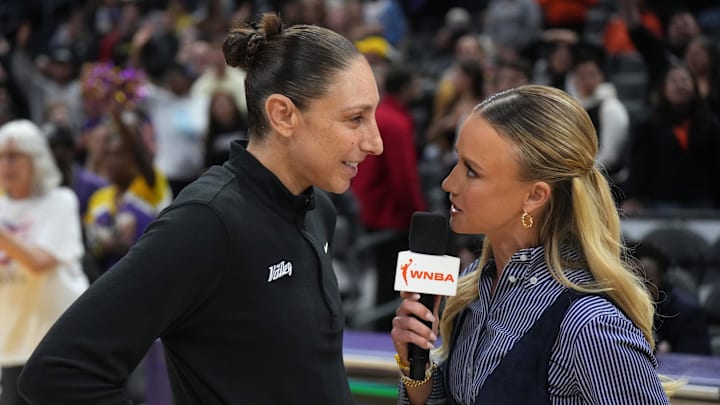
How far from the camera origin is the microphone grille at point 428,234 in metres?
2.11

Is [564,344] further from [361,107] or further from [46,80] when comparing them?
[46,80]

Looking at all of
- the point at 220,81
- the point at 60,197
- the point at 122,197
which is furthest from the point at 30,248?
the point at 220,81

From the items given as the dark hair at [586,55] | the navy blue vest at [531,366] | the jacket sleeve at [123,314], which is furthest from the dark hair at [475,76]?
the jacket sleeve at [123,314]

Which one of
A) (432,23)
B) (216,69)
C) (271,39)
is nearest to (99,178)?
(216,69)

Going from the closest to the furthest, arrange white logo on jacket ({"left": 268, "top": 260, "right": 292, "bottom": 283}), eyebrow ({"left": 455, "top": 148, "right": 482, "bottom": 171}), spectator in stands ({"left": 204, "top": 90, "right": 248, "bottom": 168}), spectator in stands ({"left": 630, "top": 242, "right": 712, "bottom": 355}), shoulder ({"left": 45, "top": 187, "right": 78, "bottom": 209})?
1. white logo on jacket ({"left": 268, "top": 260, "right": 292, "bottom": 283})
2. eyebrow ({"left": 455, "top": 148, "right": 482, "bottom": 171})
3. spectator in stands ({"left": 630, "top": 242, "right": 712, "bottom": 355})
4. shoulder ({"left": 45, "top": 187, "right": 78, "bottom": 209})
5. spectator in stands ({"left": 204, "top": 90, "right": 248, "bottom": 168})

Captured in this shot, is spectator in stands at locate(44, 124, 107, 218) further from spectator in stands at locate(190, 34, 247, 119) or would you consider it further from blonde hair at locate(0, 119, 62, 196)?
spectator in stands at locate(190, 34, 247, 119)

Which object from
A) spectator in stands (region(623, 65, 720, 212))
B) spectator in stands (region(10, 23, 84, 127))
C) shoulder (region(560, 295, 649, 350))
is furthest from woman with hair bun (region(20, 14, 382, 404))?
spectator in stands (region(10, 23, 84, 127))

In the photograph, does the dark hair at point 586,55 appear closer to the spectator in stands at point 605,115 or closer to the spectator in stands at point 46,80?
the spectator in stands at point 605,115

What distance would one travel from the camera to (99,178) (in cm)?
658

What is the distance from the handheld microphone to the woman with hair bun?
0.17 m

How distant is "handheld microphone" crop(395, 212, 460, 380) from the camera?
6.78ft

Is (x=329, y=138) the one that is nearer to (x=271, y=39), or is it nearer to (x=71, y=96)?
(x=271, y=39)

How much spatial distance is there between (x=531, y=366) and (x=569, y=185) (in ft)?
1.33

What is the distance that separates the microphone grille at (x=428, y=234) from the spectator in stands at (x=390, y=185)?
174 inches
